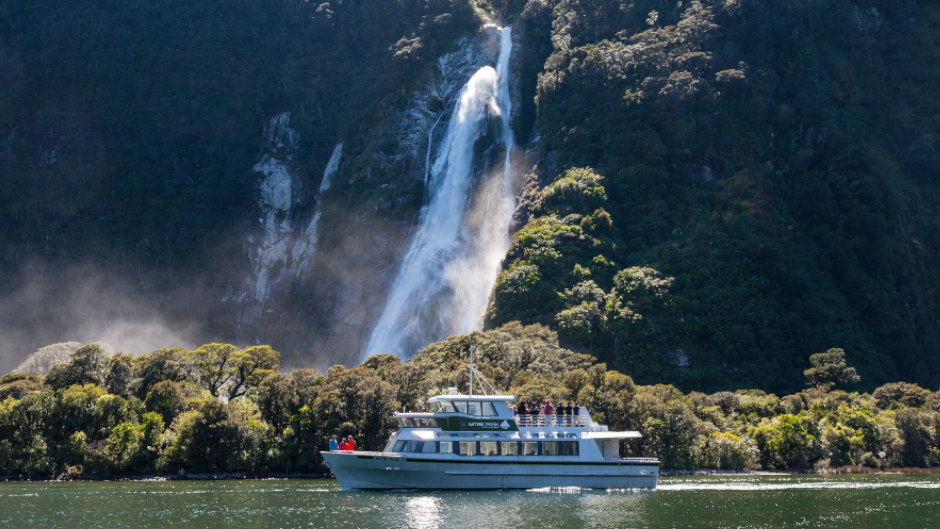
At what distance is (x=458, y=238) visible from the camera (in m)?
124

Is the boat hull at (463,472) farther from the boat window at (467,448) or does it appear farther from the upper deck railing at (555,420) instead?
the upper deck railing at (555,420)

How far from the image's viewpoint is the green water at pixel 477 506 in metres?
47.0

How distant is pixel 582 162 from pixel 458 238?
1830cm

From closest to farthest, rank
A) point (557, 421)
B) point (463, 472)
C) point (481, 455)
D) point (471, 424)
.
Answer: point (463, 472)
point (471, 424)
point (481, 455)
point (557, 421)

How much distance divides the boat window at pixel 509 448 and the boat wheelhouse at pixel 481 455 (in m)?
0.06

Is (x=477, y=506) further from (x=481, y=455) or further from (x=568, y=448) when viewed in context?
(x=568, y=448)

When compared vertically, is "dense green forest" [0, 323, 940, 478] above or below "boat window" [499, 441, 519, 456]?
above

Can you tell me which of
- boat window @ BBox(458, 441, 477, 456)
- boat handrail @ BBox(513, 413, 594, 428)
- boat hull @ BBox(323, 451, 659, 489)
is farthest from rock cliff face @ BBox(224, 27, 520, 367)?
boat window @ BBox(458, 441, 477, 456)

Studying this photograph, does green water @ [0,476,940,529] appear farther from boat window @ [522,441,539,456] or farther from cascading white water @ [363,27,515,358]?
cascading white water @ [363,27,515,358]

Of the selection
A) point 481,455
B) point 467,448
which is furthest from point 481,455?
point 467,448

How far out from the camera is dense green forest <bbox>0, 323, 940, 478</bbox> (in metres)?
75.8

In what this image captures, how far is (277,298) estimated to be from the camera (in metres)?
138

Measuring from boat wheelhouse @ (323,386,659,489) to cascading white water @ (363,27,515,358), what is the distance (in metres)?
50.9

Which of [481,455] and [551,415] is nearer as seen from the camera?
[481,455]
